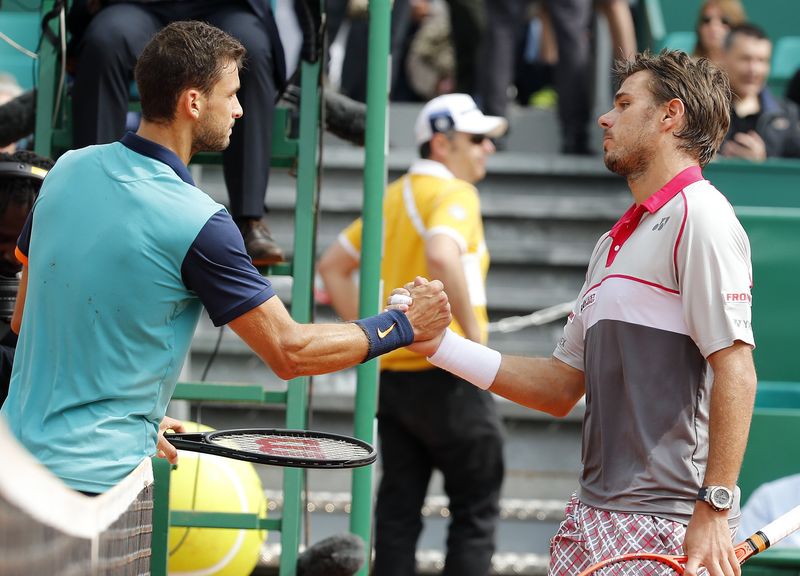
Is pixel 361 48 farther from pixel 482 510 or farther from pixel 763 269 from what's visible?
pixel 482 510

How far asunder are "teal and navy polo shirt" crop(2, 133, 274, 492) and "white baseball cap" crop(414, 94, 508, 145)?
2.76 m

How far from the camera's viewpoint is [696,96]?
3.27 m

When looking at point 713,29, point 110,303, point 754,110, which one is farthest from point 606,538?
point 713,29

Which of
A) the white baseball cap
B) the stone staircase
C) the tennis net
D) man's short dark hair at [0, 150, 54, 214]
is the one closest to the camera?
the tennis net

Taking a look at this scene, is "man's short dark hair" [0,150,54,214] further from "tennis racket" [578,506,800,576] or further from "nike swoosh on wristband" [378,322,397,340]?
"tennis racket" [578,506,800,576]

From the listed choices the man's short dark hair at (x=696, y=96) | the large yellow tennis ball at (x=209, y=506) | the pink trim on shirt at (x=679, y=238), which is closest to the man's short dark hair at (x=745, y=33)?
the large yellow tennis ball at (x=209, y=506)

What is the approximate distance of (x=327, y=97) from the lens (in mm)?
4809

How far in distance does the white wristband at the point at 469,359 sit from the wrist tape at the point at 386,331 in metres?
0.13

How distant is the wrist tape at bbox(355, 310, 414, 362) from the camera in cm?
349

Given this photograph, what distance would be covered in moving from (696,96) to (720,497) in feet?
3.23

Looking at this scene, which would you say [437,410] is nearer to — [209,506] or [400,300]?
Result: [209,506]

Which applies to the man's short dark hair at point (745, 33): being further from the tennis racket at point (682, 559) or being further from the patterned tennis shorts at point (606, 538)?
the tennis racket at point (682, 559)

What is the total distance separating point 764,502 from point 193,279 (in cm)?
321

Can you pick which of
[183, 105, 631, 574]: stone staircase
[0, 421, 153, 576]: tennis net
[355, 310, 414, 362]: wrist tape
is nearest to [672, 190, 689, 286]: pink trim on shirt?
[355, 310, 414, 362]: wrist tape
